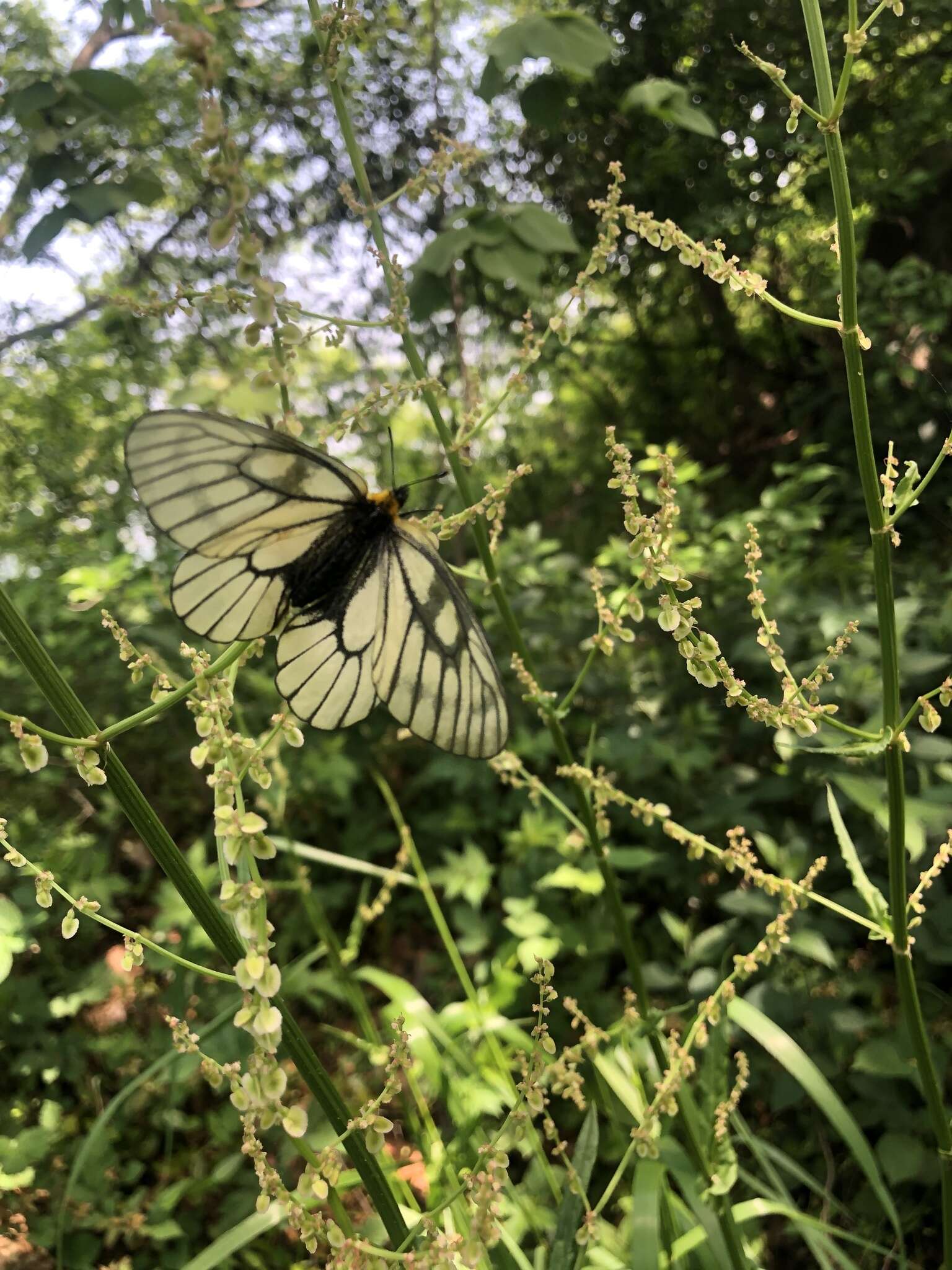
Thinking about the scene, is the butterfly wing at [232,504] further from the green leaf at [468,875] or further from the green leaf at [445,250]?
the green leaf at [445,250]

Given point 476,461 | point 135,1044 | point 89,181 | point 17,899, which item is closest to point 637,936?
point 135,1044

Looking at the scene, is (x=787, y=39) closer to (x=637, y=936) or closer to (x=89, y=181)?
(x=89, y=181)

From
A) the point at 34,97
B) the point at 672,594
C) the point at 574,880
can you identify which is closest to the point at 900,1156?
the point at 574,880

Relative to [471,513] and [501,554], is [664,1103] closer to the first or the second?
[471,513]

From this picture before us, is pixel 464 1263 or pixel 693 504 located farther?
pixel 693 504

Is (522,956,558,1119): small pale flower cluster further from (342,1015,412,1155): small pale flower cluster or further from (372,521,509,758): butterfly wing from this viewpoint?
(372,521,509,758): butterfly wing
